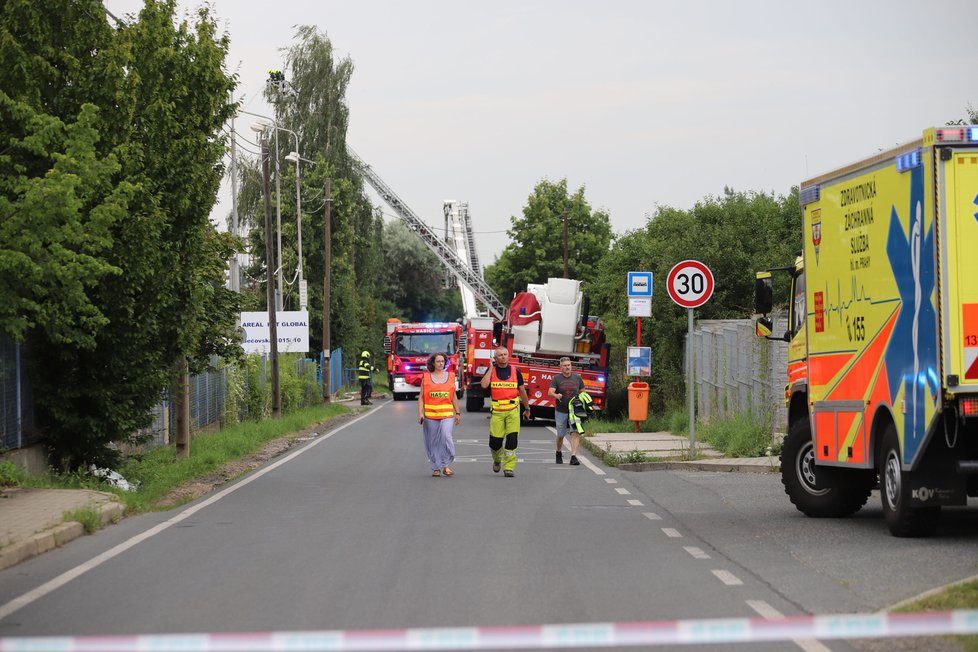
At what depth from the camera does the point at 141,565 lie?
35.7 feet

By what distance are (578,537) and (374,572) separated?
275cm

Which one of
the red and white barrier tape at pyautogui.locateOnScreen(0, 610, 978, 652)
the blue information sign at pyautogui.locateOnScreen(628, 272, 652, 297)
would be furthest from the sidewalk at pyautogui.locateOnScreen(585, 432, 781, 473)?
the red and white barrier tape at pyautogui.locateOnScreen(0, 610, 978, 652)

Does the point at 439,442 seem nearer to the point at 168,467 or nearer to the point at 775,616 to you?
the point at 168,467

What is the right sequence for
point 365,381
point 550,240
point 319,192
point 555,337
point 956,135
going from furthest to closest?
1. point 550,240
2. point 319,192
3. point 365,381
4. point 555,337
5. point 956,135

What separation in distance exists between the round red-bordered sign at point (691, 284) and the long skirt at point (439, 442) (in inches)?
178

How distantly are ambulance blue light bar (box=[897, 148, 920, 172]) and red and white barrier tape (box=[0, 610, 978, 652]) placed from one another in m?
4.61

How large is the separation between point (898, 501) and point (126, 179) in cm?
983

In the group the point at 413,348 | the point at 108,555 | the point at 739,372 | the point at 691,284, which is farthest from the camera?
the point at 413,348

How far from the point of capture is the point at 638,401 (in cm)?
3056

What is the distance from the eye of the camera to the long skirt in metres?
19.6

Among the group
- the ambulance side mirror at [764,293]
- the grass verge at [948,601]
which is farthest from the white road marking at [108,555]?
the ambulance side mirror at [764,293]

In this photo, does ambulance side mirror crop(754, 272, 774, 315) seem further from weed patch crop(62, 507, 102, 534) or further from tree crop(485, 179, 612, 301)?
tree crop(485, 179, 612, 301)

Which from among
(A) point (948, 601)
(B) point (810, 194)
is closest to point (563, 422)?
(B) point (810, 194)

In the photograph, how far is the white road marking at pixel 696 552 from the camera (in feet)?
36.5
